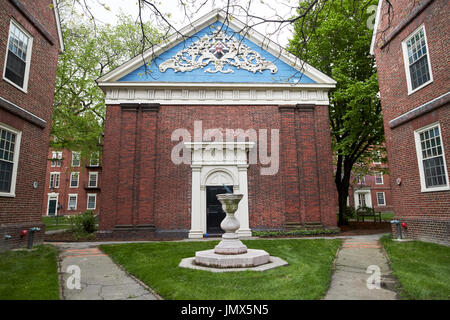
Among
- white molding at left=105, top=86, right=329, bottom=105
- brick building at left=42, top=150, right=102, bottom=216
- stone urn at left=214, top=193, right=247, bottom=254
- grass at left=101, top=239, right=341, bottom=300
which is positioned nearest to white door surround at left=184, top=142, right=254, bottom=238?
white molding at left=105, top=86, right=329, bottom=105

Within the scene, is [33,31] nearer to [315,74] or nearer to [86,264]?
[86,264]

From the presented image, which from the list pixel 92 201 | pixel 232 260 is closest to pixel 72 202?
pixel 92 201

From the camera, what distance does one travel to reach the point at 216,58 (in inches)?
566

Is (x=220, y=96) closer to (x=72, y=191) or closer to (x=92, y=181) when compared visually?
(x=92, y=181)

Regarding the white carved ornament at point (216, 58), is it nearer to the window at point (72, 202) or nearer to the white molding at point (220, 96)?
the white molding at point (220, 96)

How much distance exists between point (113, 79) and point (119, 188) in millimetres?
5288

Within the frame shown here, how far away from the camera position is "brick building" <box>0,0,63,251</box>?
8.49 meters

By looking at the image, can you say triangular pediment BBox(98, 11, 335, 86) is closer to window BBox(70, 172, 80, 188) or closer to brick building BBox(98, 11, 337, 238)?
brick building BBox(98, 11, 337, 238)

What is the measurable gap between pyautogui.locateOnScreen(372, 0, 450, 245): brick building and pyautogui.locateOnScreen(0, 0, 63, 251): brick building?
1125 centimetres

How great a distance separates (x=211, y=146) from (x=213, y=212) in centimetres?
309

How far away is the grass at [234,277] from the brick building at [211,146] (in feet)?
14.6

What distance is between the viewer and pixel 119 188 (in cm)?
1279

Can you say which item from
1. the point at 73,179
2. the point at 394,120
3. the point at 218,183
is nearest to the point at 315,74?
the point at 394,120

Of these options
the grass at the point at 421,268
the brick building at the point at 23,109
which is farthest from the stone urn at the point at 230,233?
the brick building at the point at 23,109
